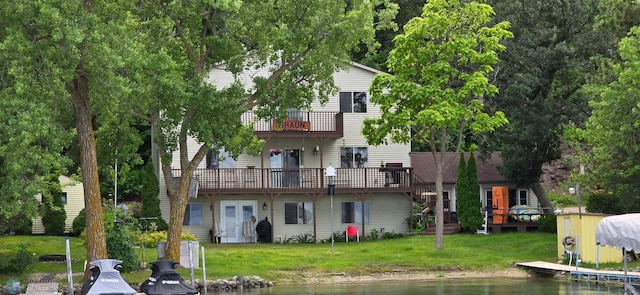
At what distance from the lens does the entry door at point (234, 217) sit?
162ft

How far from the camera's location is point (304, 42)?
34500mm

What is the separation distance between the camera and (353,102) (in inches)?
1999

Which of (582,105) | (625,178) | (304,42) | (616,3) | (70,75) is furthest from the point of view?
(582,105)

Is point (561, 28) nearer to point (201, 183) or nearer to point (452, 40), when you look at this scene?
point (452, 40)

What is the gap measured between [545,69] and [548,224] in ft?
23.3

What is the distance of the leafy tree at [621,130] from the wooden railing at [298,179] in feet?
38.3

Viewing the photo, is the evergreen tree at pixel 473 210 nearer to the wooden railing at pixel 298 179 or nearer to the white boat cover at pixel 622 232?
the wooden railing at pixel 298 179

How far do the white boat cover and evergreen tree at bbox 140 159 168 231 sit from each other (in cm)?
2672

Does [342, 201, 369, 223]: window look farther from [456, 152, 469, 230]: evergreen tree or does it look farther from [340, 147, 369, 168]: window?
[456, 152, 469, 230]: evergreen tree

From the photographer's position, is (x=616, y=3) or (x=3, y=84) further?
(x=616, y=3)

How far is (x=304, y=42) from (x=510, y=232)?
18.8 metres

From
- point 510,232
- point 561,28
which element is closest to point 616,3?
point 561,28

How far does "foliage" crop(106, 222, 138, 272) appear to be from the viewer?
111 ft

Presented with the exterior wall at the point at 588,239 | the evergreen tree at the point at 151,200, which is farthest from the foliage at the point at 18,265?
the exterior wall at the point at 588,239
